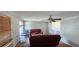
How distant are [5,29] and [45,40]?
0.71 metres

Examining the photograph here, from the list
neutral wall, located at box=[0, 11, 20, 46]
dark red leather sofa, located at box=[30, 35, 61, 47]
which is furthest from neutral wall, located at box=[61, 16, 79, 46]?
neutral wall, located at box=[0, 11, 20, 46]

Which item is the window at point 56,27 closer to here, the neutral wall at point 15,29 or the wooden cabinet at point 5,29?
the neutral wall at point 15,29

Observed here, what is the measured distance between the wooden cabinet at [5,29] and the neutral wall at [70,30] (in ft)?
3.03

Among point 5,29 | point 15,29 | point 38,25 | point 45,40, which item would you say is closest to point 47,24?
point 38,25

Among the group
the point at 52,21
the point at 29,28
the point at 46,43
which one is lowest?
the point at 46,43

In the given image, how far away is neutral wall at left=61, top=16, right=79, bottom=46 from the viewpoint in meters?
1.80

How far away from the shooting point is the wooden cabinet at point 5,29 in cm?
177
